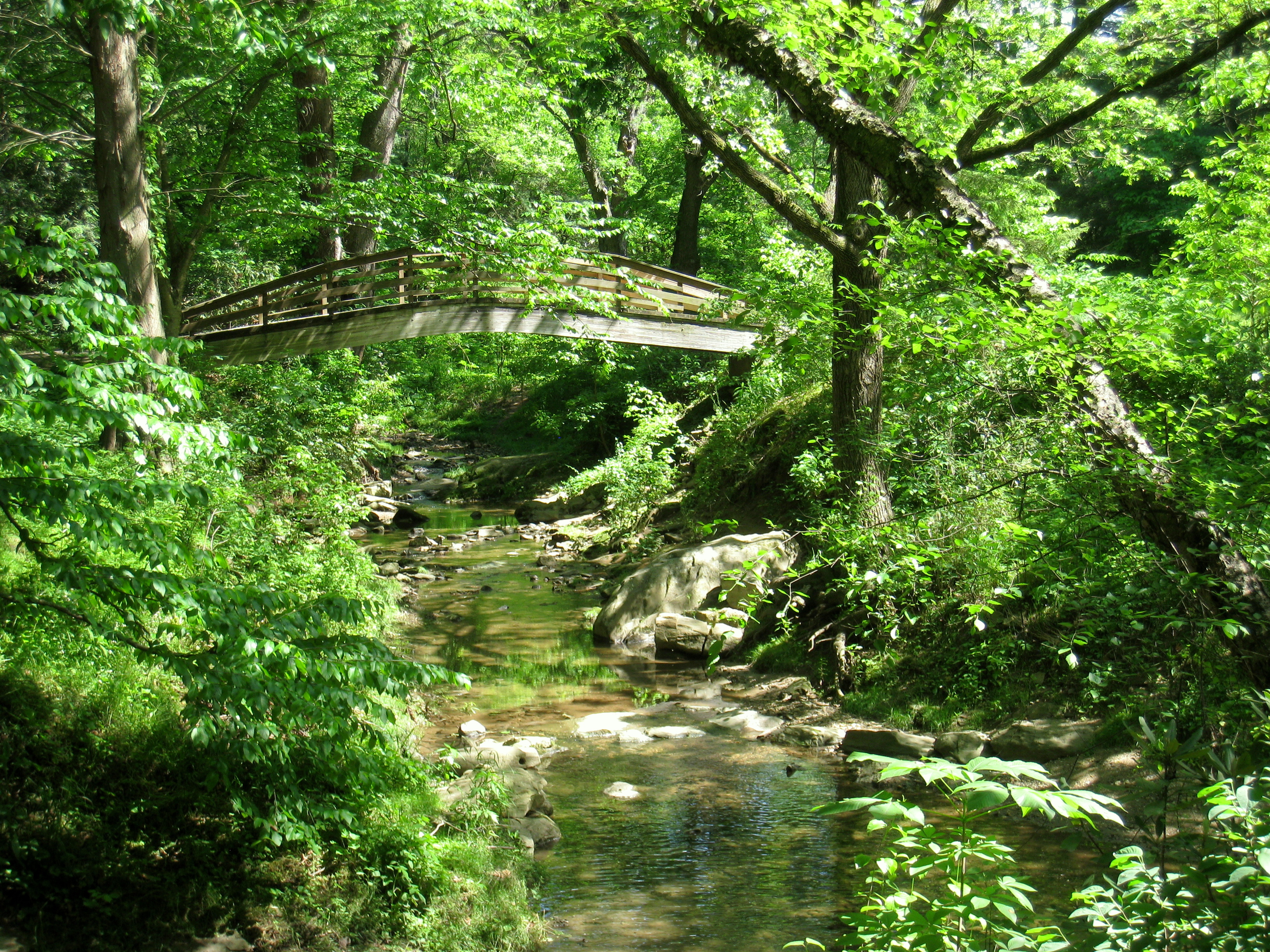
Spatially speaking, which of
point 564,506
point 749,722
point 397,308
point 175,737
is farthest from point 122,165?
point 564,506

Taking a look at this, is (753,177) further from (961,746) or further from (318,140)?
(318,140)

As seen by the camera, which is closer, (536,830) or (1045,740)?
(536,830)

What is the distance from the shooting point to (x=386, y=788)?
4.89m

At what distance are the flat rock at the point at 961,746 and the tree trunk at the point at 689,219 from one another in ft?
48.7

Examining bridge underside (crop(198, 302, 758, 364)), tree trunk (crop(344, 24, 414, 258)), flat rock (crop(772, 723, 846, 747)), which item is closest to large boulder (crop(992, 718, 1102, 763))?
flat rock (crop(772, 723, 846, 747))

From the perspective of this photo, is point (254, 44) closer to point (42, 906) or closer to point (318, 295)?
point (42, 906)

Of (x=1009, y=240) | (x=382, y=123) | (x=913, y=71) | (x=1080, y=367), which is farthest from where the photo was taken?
(x=382, y=123)

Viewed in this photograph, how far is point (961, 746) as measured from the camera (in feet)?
22.1

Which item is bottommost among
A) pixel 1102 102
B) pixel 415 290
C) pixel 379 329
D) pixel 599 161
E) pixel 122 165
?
pixel 379 329

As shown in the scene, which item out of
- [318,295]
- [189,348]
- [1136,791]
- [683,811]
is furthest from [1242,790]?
[318,295]

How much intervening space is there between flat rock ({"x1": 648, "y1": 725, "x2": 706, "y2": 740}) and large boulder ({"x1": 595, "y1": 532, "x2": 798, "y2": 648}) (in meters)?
2.75

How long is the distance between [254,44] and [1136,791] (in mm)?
5229

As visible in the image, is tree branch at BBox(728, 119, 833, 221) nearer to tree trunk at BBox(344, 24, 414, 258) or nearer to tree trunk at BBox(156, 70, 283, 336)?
tree trunk at BBox(156, 70, 283, 336)

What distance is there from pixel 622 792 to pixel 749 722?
6.00 ft
